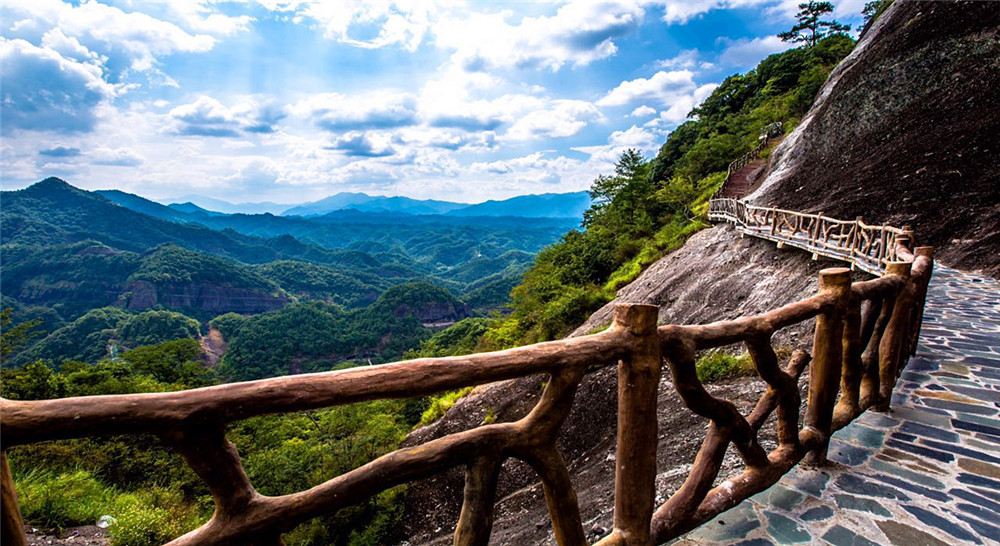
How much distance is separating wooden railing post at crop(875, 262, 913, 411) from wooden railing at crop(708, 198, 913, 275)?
2548mm

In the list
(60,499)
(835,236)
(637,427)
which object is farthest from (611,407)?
(60,499)

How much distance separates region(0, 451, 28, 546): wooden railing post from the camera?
1.30m

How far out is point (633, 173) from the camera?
28797mm

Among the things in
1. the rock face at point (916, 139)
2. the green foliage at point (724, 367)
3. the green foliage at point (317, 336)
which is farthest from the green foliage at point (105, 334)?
the rock face at point (916, 139)

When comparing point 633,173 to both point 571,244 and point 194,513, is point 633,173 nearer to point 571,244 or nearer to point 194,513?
point 571,244

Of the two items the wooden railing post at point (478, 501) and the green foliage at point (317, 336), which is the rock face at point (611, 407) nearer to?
the wooden railing post at point (478, 501)

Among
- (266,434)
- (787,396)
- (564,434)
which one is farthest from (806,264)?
(266,434)

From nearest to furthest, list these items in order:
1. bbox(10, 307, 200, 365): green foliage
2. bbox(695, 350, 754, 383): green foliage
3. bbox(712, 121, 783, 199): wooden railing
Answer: bbox(695, 350, 754, 383): green foliage < bbox(712, 121, 783, 199): wooden railing < bbox(10, 307, 200, 365): green foliage

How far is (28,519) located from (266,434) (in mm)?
13584

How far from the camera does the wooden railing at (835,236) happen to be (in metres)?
9.32

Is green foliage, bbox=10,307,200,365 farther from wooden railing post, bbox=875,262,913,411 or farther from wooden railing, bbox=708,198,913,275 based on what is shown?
wooden railing post, bbox=875,262,913,411


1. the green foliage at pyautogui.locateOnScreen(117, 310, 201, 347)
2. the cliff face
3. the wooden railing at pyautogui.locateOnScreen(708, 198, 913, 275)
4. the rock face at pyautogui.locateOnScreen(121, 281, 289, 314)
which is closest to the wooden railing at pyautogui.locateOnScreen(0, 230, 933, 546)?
the cliff face

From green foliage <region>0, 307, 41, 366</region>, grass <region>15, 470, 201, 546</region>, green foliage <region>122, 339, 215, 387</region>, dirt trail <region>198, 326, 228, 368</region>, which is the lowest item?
dirt trail <region>198, 326, 228, 368</region>

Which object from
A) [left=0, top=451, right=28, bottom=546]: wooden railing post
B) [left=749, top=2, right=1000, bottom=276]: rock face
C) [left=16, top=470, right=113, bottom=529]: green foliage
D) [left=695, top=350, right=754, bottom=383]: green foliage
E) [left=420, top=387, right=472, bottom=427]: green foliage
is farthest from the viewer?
[left=420, top=387, right=472, bottom=427]: green foliage
